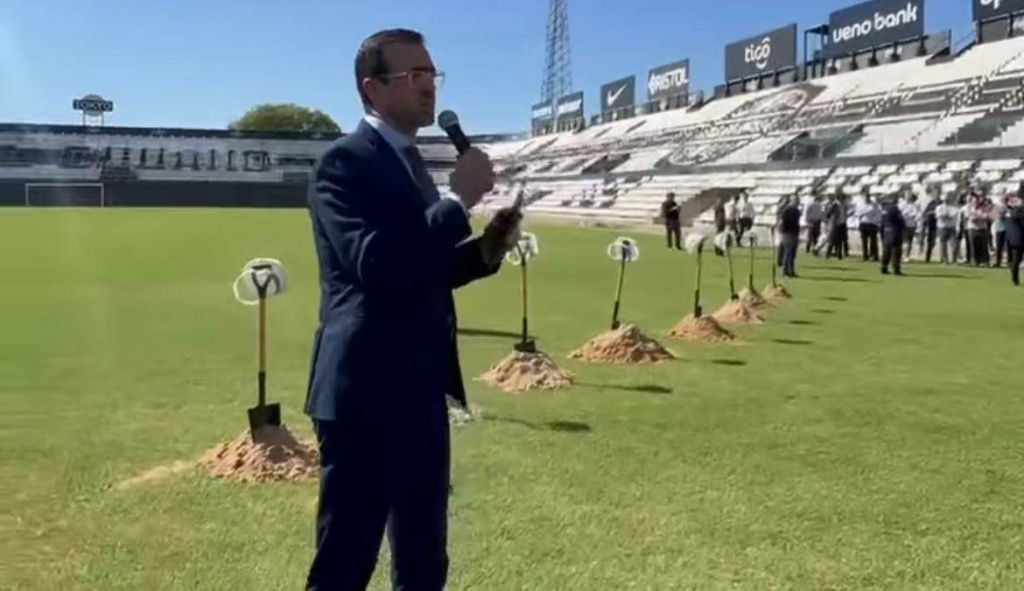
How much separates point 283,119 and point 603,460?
10782 centimetres

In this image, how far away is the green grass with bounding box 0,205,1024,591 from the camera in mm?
5398

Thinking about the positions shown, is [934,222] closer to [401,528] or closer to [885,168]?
[885,168]

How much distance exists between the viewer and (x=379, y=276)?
Answer: 308cm

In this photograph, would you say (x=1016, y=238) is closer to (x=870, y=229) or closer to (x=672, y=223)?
(x=870, y=229)

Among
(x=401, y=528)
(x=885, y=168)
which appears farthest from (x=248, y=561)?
(x=885, y=168)

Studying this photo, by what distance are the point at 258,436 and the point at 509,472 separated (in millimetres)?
1573

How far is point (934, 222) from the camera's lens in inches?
1162

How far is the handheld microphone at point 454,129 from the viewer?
3.24 metres

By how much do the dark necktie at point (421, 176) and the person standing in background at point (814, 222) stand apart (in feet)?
97.2

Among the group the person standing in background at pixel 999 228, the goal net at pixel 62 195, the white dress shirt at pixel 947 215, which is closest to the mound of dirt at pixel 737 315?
the person standing in background at pixel 999 228

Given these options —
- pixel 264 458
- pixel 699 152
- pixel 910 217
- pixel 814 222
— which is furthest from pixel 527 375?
pixel 699 152

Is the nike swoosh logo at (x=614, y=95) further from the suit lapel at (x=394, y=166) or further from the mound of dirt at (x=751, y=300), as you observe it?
the suit lapel at (x=394, y=166)

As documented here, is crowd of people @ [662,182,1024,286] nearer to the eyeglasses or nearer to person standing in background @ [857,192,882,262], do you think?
person standing in background @ [857,192,882,262]

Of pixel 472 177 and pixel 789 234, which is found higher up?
pixel 472 177
